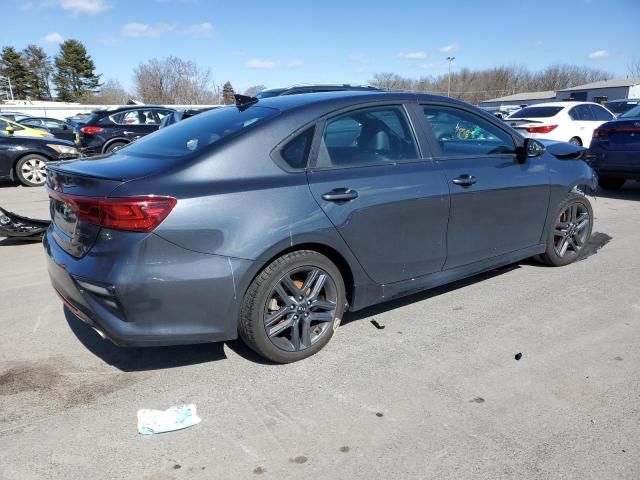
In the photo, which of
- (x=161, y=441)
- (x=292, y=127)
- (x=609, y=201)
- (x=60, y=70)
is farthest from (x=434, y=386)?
(x=60, y=70)

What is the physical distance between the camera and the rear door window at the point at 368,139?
330 cm

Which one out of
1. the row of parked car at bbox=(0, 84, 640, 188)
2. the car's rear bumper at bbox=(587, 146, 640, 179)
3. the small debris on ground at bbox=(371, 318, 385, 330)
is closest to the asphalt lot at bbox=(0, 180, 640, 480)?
the small debris on ground at bbox=(371, 318, 385, 330)

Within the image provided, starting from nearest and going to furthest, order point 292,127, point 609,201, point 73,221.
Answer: point 73,221 < point 292,127 < point 609,201

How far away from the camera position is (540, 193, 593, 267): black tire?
482 cm

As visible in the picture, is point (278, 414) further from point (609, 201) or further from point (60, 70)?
point (60, 70)

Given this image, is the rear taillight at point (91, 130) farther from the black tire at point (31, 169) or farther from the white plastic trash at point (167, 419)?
the white plastic trash at point (167, 419)

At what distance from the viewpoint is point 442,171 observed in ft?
12.2

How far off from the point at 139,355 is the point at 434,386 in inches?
76.3

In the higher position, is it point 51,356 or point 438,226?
point 438,226

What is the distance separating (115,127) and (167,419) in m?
12.7

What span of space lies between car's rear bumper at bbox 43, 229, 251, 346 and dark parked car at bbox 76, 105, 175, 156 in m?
11.2

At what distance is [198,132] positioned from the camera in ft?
11.2

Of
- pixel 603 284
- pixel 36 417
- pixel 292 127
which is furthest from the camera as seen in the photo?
pixel 603 284

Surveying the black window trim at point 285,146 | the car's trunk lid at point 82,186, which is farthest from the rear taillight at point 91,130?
the black window trim at point 285,146
